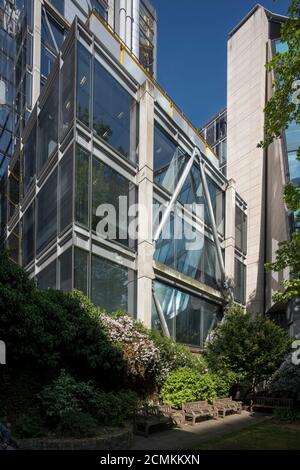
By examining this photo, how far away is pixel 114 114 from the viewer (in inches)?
911

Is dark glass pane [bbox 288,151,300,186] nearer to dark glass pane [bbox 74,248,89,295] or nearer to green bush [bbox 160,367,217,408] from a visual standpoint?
green bush [bbox 160,367,217,408]

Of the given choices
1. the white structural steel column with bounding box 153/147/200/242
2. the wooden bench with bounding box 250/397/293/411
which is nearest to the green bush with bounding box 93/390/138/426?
the wooden bench with bounding box 250/397/293/411

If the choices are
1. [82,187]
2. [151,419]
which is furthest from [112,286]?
[151,419]

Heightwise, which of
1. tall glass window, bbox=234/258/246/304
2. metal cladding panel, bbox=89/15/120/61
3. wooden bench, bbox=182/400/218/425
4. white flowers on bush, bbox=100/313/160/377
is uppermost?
metal cladding panel, bbox=89/15/120/61

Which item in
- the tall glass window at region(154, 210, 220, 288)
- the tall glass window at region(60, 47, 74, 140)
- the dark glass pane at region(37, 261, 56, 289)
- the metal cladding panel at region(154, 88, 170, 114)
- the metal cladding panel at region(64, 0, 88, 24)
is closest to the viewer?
the tall glass window at region(60, 47, 74, 140)

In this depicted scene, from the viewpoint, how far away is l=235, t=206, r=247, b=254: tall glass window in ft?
124

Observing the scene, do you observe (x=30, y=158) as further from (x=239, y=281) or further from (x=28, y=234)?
(x=239, y=281)

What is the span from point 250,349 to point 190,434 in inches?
359

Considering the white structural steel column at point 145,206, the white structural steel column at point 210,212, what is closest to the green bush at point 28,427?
the white structural steel column at point 145,206

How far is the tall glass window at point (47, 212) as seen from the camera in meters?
22.9

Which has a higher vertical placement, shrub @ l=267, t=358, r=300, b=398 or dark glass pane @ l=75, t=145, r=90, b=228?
dark glass pane @ l=75, t=145, r=90, b=228

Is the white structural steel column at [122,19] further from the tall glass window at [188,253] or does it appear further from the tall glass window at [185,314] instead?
the tall glass window at [185,314]

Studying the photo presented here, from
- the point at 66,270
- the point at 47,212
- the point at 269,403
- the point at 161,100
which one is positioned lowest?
the point at 269,403

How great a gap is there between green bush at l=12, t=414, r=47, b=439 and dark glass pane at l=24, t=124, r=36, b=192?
17.7 metres
